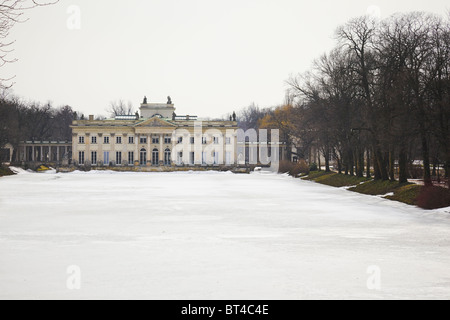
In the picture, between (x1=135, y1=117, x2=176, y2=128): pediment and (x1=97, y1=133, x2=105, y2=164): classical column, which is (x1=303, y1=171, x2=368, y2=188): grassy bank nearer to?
(x1=135, y1=117, x2=176, y2=128): pediment

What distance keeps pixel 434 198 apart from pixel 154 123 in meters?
84.0

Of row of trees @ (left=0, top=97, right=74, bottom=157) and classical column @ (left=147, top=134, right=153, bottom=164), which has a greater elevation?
row of trees @ (left=0, top=97, right=74, bottom=157)

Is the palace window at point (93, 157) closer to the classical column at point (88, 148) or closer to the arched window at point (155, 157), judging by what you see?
the classical column at point (88, 148)

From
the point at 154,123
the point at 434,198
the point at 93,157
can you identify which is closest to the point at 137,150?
the point at 154,123

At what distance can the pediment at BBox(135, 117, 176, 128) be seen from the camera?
106 metres

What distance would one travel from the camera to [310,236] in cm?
1662

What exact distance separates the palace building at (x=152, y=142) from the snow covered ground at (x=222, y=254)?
8311cm

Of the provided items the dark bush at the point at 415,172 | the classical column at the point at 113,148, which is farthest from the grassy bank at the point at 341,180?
the classical column at the point at 113,148

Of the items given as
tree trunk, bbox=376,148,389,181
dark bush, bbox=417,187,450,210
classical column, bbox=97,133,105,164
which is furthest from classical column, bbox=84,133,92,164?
dark bush, bbox=417,187,450,210

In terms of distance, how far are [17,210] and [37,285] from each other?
49.1 ft

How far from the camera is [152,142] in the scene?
107312 millimetres

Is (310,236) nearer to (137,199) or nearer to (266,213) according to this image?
(266,213)

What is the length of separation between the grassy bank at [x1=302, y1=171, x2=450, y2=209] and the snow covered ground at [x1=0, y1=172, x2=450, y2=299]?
190 cm

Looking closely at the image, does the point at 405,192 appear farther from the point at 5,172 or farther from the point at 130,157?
the point at 130,157
